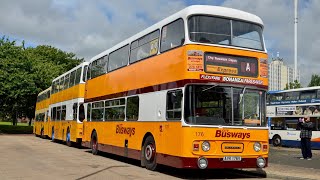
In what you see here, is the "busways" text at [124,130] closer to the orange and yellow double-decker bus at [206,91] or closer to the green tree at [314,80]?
the orange and yellow double-decker bus at [206,91]

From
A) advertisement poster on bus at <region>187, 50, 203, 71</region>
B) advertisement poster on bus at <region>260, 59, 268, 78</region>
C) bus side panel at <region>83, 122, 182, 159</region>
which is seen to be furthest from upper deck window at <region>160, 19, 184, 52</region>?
advertisement poster on bus at <region>260, 59, 268, 78</region>

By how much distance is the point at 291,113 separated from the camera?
31.9 m

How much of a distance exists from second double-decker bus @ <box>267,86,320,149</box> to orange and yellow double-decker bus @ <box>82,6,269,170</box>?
17.6 meters

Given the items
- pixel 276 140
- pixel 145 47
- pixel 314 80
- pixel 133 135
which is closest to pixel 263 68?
pixel 145 47

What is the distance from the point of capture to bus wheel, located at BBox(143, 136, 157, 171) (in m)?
13.6

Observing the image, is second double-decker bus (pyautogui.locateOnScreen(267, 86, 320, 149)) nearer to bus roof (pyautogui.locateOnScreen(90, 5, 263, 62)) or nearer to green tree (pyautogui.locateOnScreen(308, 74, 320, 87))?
bus roof (pyautogui.locateOnScreen(90, 5, 263, 62))

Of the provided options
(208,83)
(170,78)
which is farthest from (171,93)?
(208,83)

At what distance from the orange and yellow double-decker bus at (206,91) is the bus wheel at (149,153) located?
3cm

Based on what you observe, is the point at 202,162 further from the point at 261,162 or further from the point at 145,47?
the point at 145,47

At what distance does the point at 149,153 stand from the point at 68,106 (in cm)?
1407

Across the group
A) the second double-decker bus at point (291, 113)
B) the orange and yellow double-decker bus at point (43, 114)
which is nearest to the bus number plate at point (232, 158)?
the second double-decker bus at point (291, 113)

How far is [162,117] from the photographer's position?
1305 centimetres

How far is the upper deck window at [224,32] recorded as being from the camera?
1205 cm

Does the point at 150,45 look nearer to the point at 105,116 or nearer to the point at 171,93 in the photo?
the point at 171,93
